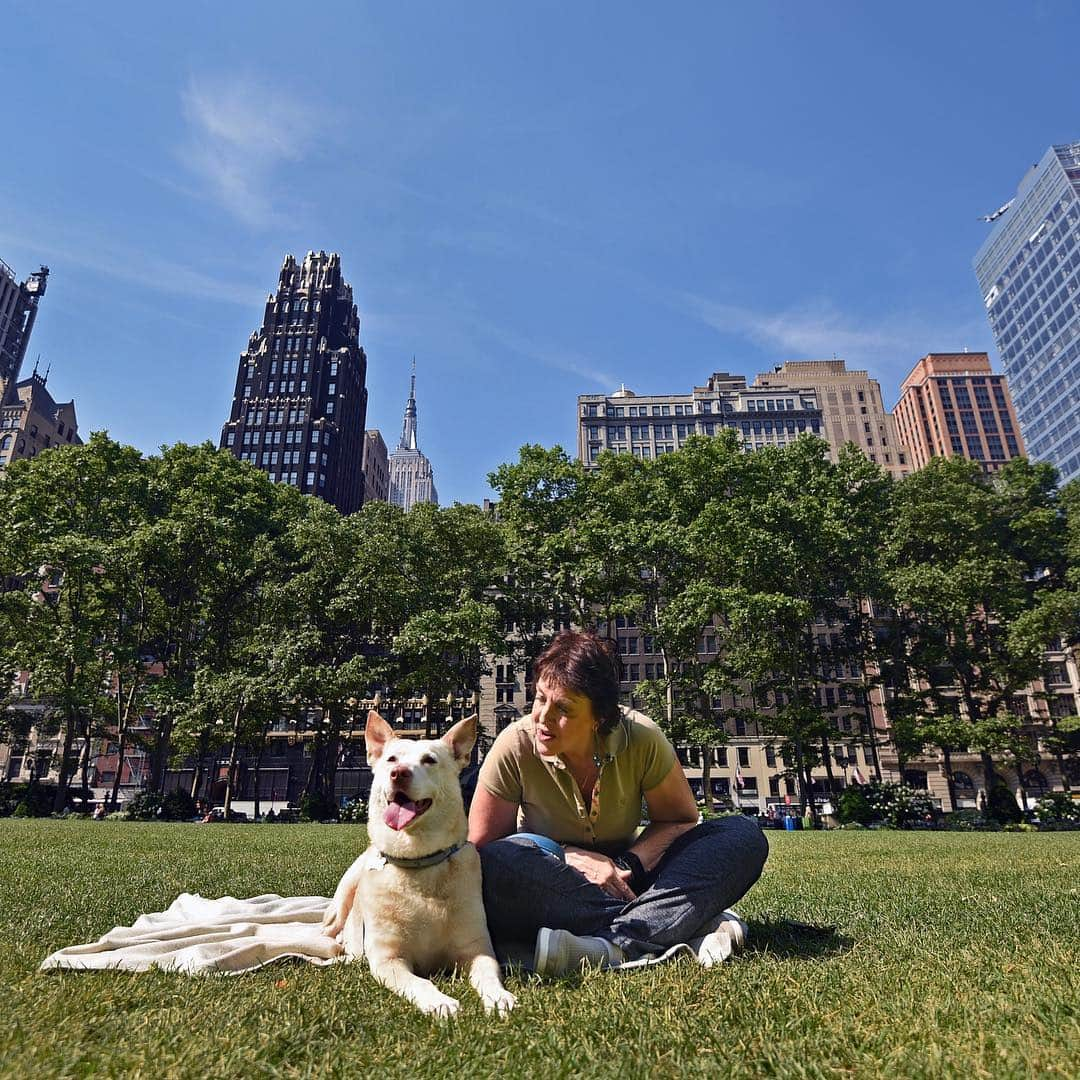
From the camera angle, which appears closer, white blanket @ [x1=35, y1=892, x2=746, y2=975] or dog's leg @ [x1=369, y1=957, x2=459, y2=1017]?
dog's leg @ [x1=369, y1=957, x2=459, y2=1017]

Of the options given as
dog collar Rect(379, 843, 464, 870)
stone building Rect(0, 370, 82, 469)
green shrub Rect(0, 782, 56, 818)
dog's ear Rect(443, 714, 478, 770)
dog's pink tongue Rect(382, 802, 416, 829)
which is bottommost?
green shrub Rect(0, 782, 56, 818)

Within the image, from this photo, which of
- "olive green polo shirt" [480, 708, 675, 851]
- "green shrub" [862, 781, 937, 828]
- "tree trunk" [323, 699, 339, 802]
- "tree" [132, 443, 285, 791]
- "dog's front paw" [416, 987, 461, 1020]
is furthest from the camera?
"tree trunk" [323, 699, 339, 802]

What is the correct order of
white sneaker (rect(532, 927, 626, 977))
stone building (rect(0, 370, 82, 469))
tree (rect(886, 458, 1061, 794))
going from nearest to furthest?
white sneaker (rect(532, 927, 626, 977)) → tree (rect(886, 458, 1061, 794)) → stone building (rect(0, 370, 82, 469))

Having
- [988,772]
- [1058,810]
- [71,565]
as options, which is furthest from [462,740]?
[988,772]

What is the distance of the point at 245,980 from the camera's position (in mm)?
3223

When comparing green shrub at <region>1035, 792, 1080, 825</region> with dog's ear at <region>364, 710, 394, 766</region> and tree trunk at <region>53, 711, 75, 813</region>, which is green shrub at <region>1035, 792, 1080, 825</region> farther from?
tree trunk at <region>53, 711, 75, 813</region>

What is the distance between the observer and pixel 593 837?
4.17m

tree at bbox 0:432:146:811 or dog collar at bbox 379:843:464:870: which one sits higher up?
tree at bbox 0:432:146:811

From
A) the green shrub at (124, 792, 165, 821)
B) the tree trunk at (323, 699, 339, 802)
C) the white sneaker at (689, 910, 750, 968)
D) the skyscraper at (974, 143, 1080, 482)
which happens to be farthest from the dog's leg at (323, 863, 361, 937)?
the skyscraper at (974, 143, 1080, 482)

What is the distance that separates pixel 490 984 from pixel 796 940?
2263 millimetres

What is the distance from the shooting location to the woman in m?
3.60

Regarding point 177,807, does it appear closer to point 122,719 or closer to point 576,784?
point 122,719

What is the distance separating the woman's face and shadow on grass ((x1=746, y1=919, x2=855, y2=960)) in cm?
151

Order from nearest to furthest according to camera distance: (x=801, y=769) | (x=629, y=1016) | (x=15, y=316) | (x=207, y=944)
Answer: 1. (x=629, y=1016)
2. (x=207, y=944)
3. (x=801, y=769)
4. (x=15, y=316)
